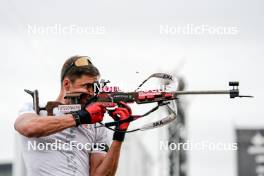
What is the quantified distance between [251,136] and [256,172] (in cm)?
88

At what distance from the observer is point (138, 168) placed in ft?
115

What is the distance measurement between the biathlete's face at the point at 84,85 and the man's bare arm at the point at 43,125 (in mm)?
324

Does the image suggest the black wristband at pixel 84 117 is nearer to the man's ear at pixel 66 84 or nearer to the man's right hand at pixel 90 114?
the man's right hand at pixel 90 114

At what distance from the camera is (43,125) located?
23.0 feet

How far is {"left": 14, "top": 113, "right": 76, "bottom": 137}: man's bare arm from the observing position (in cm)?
696

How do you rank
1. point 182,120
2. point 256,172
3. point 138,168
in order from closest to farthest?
point 182,120 < point 256,172 < point 138,168

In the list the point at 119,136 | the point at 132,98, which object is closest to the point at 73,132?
the point at 119,136

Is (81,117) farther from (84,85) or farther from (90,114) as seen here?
(84,85)

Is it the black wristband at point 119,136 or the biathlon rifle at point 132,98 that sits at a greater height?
the biathlon rifle at point 132,98

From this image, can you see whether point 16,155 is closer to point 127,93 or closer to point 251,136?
point 251,136

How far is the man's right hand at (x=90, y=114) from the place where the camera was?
6996 millimetres

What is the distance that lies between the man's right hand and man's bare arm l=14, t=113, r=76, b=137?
0.04 m

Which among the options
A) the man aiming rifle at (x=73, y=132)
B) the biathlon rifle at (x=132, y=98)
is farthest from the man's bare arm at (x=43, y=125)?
the biathlon rifle at (x=132, y=98)

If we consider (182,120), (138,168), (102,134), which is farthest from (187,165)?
(102,134)
